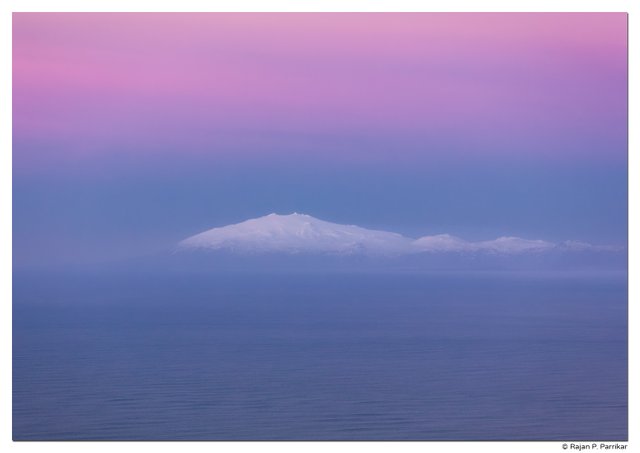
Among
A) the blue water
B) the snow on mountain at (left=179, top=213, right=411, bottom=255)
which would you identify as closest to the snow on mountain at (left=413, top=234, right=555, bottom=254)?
the snow on mountain at (left=179, top=213, right=411, bottom=255)

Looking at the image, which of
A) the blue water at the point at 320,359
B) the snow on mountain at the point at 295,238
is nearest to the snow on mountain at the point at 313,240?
the snow on mountain at the point at 295,238

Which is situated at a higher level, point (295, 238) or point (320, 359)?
point (295, 238)

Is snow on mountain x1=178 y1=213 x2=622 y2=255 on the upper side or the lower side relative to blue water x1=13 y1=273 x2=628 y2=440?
upper

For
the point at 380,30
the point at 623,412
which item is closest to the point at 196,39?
the point at 380,30

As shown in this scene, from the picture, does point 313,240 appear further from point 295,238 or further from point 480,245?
point 480,245

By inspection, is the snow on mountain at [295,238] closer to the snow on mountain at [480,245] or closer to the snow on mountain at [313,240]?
the snow on mountain at [313,240]

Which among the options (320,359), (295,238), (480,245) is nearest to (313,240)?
(295,238)

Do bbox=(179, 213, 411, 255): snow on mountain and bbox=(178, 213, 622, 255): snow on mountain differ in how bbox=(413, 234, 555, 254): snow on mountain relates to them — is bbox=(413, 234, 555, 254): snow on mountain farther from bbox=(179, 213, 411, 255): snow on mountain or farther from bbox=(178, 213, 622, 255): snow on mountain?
bbox=(179, 213, 411, 255): snow on mountain
